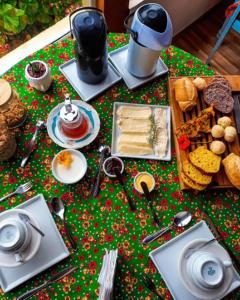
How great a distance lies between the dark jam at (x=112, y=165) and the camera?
3.77 ft

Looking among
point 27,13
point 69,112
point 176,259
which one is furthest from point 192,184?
point 27,13

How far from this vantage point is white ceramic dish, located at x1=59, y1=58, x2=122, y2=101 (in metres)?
1.26

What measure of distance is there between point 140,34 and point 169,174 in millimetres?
507

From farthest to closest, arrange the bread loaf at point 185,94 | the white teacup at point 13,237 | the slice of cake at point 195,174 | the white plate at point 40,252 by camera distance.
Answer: the bread loaf at point 185,94 < the slice of cake at point 195,174 < the white plate at point 40,252 < the white teacup at point 13,237

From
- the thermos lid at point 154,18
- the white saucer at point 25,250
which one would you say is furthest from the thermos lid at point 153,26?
the white saucer at point 25,250

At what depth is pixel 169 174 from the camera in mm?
1172

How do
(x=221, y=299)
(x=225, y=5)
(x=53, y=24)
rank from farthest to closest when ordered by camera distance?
(x=225, y=5) → (x=53, y=24) → (x=221, y=299)

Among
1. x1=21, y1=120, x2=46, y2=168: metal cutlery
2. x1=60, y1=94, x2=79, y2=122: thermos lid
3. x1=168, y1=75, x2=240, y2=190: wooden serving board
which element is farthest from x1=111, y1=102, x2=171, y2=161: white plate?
x1=21, y1=120, x2=46, y2=168: metal cutlery

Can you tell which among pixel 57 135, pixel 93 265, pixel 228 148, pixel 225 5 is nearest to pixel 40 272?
pixel 93 265

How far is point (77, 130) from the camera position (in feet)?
3.78

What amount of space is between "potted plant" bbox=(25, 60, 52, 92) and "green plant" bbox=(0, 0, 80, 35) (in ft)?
1.60

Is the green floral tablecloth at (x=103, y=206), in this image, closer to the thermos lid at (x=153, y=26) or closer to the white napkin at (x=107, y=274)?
the white napkin at (x=107, y=274)

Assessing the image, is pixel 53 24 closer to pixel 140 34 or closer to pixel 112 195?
pixel 140 34

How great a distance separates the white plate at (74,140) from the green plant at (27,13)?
648 mm
